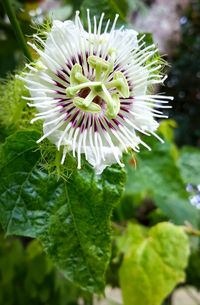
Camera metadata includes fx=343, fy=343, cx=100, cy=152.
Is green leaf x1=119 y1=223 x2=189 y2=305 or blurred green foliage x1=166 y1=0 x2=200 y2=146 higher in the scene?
blurred green foliage x1=166 y1=0 x2=200 y2=146

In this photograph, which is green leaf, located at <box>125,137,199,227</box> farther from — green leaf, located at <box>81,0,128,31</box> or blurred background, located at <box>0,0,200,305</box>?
green leaf, located at <box>81,0,128,31</box>

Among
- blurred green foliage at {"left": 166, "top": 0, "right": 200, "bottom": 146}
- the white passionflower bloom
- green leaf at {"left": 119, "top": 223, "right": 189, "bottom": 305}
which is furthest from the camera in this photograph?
blurred green foliage at {"left": 166, "top": 0, "right": 200, "bottom": 146}

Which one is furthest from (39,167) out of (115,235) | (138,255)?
(115,235)

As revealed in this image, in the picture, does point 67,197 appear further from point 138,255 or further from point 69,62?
point 138,255

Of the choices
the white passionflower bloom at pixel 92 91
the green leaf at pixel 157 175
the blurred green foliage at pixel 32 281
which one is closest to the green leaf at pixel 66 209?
the white passionflower bloom at pixel 92 91

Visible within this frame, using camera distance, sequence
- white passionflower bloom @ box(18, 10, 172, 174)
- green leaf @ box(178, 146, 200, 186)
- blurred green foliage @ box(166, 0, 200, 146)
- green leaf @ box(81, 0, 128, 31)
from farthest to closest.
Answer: blurred green foliage @ box(166, 0, 200, 146)
green leaf @ box(178, 146, 200, 186)
green leaf @ box(81, 0, 128, 31)
white passionflower bloom @ box(18, 10, 172, 174)

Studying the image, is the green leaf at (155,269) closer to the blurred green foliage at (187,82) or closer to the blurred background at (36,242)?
the blurred background at (36,242)

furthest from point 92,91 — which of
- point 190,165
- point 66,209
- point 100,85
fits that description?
point 190,165

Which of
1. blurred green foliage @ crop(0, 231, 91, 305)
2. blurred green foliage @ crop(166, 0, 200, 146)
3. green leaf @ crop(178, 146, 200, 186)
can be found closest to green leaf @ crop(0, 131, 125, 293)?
blurred green foliage @ crop(0, 231, 91, 305)
